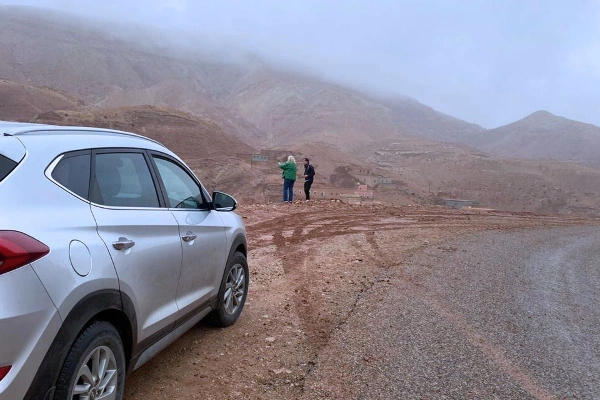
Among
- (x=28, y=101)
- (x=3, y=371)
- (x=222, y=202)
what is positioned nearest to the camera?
(x=3, y=371)

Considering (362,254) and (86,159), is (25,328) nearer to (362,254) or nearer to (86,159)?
(86,159)

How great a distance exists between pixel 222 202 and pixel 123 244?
5.89 feet

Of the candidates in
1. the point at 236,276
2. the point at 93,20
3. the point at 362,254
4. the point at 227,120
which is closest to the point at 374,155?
the point at 227,120

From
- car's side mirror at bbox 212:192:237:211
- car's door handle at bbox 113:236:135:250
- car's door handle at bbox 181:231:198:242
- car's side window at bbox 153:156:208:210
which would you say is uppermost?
car's side window at bbox 153:156:208:210

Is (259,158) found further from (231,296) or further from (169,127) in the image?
(231,296)

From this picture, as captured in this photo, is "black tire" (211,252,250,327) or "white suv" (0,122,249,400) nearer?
"white suv" (0,122,249,400)

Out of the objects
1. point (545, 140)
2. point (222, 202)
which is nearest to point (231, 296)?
point (222, 202)

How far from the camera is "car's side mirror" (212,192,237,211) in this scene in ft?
15.3

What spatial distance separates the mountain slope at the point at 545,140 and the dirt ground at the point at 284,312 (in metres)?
83.4

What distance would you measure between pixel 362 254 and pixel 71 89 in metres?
79.8

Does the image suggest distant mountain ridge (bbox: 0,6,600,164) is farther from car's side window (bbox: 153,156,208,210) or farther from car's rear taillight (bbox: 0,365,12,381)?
car's rear taillight (bbox: 0,365,12,381)

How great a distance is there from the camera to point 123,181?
340 cm

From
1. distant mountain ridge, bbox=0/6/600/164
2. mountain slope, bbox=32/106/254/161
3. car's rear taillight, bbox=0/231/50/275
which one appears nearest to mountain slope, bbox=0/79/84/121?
distant mountain ridge, bbox=0/6/600/164

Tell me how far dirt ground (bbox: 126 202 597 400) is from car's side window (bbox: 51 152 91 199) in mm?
1577
